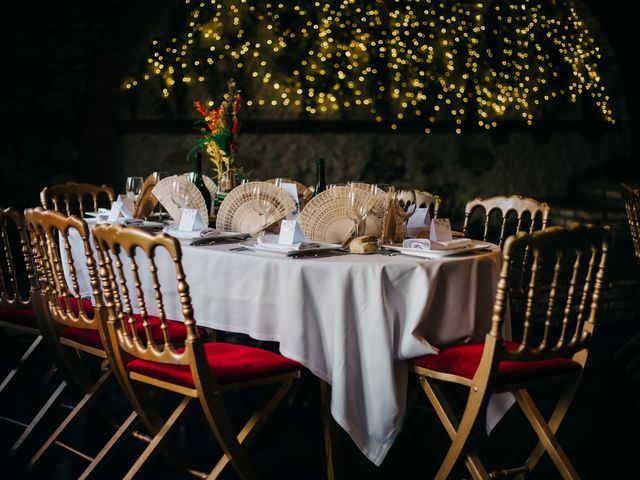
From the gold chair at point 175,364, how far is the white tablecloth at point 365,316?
141 mm

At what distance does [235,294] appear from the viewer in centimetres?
272

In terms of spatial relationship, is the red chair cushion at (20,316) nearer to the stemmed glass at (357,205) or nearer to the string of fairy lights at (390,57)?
the stemmed glass at (357,205)

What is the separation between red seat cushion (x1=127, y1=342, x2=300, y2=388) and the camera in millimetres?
2385

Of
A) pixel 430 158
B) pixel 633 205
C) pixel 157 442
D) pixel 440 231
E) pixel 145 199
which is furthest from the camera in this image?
pixel 430 158

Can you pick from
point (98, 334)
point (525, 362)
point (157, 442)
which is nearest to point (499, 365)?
point (525, 362)

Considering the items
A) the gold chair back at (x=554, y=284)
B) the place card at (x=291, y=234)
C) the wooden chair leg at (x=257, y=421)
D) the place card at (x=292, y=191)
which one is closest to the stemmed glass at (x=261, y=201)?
the place card at (x=292, y=191)

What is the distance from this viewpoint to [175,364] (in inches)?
94.0

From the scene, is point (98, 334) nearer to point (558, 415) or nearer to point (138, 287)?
point (138, 287)

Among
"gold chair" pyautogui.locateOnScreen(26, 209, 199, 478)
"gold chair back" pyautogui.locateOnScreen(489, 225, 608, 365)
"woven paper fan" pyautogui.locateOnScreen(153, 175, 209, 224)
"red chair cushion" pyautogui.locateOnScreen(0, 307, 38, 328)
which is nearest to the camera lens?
"gold chair back" pyautogui.locateOnScreen(489, 225, 608, 365)

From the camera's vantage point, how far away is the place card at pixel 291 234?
2756 millimetres

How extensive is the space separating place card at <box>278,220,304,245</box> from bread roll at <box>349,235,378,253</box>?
198mm

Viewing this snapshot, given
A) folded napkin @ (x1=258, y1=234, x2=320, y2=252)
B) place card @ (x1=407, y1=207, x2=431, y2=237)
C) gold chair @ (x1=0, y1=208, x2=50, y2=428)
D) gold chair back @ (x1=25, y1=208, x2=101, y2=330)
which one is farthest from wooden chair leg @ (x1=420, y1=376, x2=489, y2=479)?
gold chair @ (x1=0, y1=208, x2=50, y2=428)

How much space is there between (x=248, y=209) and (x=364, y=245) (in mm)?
691

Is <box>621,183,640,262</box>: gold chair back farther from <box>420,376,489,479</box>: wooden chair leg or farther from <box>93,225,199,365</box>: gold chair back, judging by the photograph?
<box>93,225,199,365</box>: gold chair back
